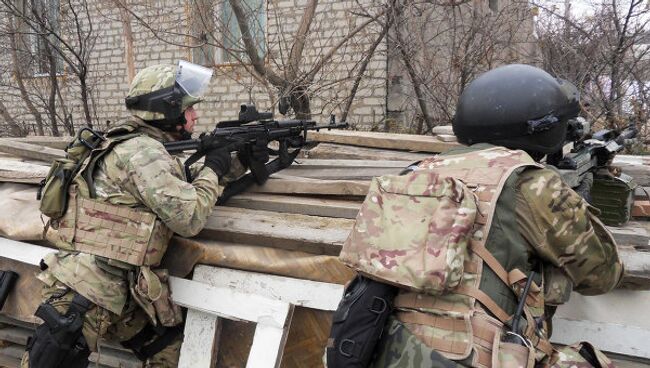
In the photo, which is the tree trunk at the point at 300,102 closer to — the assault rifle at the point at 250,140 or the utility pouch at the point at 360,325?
the assault rifle at the point at 250,140

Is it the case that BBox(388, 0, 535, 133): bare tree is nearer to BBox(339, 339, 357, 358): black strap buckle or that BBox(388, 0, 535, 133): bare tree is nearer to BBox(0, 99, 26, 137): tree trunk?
BBox(339, 339, 357, 358): black strap buckle

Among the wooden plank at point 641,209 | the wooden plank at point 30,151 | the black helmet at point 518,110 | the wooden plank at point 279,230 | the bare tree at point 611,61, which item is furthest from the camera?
the bare tree at point 611,61

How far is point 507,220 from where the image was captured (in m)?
1.56

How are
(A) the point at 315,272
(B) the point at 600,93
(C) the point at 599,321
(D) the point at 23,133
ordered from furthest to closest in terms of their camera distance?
(D) the point at 23,133 → (B) the point at 600,93 → (A) the point at 315,272 → (C) the point at 599,321

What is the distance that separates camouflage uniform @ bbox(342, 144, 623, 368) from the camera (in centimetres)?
152

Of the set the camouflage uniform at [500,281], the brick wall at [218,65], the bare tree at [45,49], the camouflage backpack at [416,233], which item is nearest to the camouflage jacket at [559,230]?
the camouflage uniform at [500,281]

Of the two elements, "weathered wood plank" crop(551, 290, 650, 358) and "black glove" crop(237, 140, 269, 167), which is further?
"black glove" crop(237, 140, 269, 167)

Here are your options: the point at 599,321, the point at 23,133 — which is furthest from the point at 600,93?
the point at 23,133

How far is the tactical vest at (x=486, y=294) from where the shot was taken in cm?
152

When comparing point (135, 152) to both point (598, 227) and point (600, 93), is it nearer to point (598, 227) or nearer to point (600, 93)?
point (598, 227)

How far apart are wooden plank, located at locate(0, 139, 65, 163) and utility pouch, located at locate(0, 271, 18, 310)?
102 centimetres

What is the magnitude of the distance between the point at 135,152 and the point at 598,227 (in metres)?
1.95

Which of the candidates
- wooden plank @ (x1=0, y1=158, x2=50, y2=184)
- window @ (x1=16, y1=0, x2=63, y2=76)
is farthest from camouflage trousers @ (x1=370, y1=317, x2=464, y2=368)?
window @ (x1=16, y1=0, x2=63, y2=76)

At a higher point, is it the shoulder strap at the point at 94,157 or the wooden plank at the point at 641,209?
the shoulder strap at the point at 94,157
